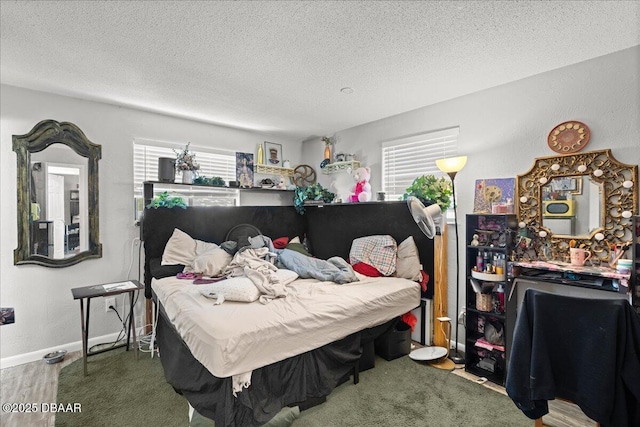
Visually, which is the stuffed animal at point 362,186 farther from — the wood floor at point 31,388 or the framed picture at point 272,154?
the wood floor at point 31,388

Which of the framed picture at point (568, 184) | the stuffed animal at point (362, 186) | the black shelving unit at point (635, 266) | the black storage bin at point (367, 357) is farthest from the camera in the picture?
the stuffed animal at point (362, 186)

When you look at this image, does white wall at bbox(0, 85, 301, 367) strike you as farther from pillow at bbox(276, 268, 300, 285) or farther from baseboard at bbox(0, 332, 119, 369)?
pillow at bbox(276, 268, 300, 285)

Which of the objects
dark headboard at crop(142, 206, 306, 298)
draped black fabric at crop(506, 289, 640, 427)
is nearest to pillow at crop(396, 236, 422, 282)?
draped black fabric at crop(506, 289, 640, 427)

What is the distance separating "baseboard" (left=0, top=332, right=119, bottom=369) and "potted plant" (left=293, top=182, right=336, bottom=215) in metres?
2.55

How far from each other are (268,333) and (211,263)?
1.38 meters

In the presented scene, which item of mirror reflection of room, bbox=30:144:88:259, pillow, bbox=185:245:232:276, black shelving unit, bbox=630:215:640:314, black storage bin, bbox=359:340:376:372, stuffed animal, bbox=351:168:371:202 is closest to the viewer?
black shelving unit, bbox=630:215:640:314

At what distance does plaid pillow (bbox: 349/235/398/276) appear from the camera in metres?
3.14

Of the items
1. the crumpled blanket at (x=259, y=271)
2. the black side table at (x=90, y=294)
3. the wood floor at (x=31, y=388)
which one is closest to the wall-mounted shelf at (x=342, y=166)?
the crumpled blanket at (x=259, y=271)

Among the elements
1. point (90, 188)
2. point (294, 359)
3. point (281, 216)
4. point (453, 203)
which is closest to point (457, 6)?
point (453, 203)

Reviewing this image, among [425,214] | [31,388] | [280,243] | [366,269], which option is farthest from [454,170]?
[31,388]

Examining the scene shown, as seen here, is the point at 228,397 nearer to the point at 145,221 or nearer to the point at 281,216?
the point at 145,221

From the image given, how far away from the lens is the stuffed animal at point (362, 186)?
3678mm

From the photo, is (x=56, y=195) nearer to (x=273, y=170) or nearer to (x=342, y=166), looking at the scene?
(x=273, y=170)

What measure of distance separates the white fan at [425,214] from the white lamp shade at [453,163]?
0.34 m
